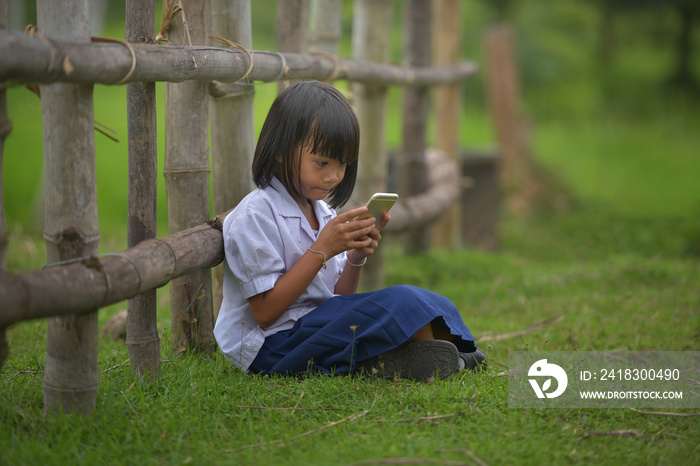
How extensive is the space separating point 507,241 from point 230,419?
7.10 metres

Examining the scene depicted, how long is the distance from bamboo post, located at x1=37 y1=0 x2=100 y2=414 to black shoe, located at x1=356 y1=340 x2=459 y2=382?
3.47 ft

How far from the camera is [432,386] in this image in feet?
8.87

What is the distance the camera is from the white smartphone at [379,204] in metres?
2.70

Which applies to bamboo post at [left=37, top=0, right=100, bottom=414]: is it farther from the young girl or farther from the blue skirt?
the blue skirt

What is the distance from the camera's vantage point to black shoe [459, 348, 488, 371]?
297 cm

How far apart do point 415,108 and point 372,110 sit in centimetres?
122

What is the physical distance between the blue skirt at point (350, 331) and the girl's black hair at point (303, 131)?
1.77 ft

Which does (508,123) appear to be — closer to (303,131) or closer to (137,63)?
(303,131)

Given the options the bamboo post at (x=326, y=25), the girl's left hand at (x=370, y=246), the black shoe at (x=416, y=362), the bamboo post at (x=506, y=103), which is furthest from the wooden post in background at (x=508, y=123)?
the black shoe at (x=416, y=362)

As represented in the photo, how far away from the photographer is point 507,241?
909cm

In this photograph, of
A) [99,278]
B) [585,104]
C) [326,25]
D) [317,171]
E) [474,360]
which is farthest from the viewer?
[585,104]

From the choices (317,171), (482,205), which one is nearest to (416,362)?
(317,171)

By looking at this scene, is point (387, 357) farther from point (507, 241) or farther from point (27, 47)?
point (507, 241)

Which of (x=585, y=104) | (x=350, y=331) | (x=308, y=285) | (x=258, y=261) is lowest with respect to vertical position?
(x=350, y=331)
